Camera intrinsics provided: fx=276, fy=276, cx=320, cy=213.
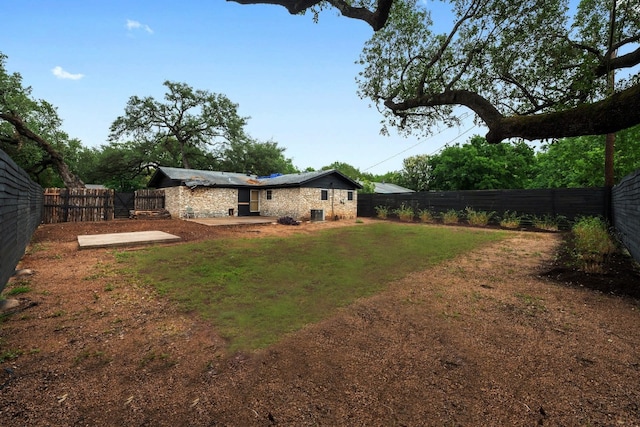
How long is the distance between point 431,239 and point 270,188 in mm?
12448

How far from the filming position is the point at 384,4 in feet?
15.4

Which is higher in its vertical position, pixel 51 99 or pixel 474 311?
pixel 51 99

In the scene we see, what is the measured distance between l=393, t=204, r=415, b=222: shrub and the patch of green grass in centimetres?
818

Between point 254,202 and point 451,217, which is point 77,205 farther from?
point 451,217

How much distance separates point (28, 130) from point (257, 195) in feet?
47.8

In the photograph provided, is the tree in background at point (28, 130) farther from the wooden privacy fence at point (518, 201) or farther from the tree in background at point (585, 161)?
the tree in background at point (585, 161)

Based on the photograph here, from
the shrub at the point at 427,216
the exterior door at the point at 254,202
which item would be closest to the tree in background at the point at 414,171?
the shrub at the point at 427,216

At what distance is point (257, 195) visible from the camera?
2045cm

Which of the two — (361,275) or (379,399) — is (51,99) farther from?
(379,399)

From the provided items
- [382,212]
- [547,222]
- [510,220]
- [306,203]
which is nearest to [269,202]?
[306,203]

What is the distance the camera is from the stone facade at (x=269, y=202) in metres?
17.4

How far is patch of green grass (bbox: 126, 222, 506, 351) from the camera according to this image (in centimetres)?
363

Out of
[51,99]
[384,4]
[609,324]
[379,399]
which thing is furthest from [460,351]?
[51,99]

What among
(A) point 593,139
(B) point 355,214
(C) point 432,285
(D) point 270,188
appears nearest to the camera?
(C) point 432,285
